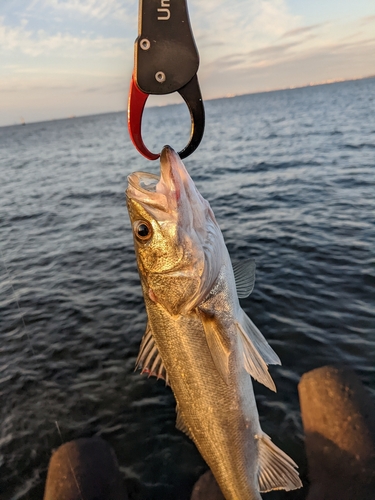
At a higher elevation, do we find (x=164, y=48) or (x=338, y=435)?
(x=164, y=48)

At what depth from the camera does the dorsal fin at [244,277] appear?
11.8ft

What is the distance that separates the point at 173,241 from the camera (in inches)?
123

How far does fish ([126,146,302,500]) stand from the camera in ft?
10.2

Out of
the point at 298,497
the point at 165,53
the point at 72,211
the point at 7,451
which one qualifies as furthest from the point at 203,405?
the point at 72,211

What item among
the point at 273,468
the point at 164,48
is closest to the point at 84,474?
the point at 273,468

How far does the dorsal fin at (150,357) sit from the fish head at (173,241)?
1.22ft

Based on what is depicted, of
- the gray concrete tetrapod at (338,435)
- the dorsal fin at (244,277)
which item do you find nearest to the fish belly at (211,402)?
the dorsal fin at (244,277)

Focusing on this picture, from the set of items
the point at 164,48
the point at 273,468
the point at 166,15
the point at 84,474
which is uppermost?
the point at 166,15

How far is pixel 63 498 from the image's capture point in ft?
19.0

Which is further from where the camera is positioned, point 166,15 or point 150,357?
point 150,357

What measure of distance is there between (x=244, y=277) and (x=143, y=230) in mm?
1110

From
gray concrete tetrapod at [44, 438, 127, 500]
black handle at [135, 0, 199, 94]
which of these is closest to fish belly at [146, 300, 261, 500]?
black handle at [135, 0, 199, 94]

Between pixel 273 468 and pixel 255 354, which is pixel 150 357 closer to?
pixel 255 354

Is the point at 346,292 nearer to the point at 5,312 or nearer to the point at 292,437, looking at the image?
the point at 292,437
